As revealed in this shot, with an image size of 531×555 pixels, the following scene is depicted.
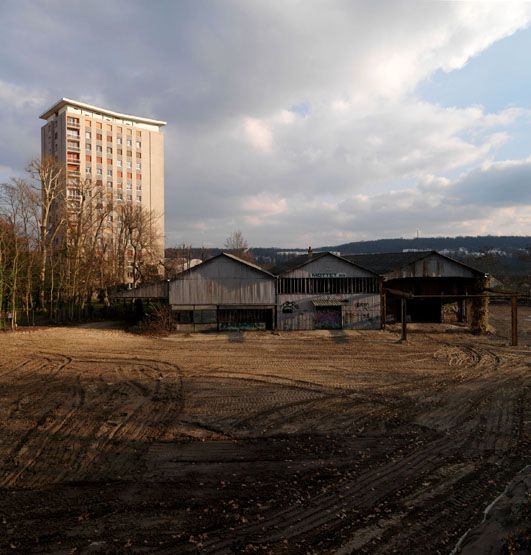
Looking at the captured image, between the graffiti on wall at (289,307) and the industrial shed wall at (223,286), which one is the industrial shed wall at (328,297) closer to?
the graffiti on wall at (289,307)

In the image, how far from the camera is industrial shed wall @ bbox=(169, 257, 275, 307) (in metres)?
32.0

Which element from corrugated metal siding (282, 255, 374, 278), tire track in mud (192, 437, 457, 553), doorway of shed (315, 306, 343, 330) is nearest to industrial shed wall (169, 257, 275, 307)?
corrugated metal siding (282, 255, 374, 278)

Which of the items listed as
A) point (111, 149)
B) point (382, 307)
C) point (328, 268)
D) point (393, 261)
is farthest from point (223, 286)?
point (111, 149)

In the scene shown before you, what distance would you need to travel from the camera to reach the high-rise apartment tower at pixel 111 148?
75.8 meters

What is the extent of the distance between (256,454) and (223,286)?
2258 cm

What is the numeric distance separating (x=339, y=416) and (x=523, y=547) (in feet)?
21.1

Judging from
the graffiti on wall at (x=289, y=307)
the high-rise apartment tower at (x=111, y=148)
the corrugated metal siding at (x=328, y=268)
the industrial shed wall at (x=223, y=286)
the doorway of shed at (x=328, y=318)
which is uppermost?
the high-rise apartment tower at (x=111, y=148)

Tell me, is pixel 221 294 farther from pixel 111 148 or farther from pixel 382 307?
pixel 111 148

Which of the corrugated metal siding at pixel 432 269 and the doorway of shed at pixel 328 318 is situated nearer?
the doorway of shed at pixel 328 318

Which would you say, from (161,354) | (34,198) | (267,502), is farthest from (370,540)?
(34,198)

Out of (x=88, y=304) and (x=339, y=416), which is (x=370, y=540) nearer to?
(x=339, y=416)

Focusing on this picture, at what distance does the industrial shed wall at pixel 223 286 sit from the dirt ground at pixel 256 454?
1153cm

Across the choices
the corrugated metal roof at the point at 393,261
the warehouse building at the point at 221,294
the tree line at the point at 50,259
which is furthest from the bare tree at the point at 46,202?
the corrugated metal roof at the point at 393,261

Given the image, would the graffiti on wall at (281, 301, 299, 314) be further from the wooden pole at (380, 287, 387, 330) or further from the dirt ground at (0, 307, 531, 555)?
the dirt ground at (0, 307, 531, 555)
